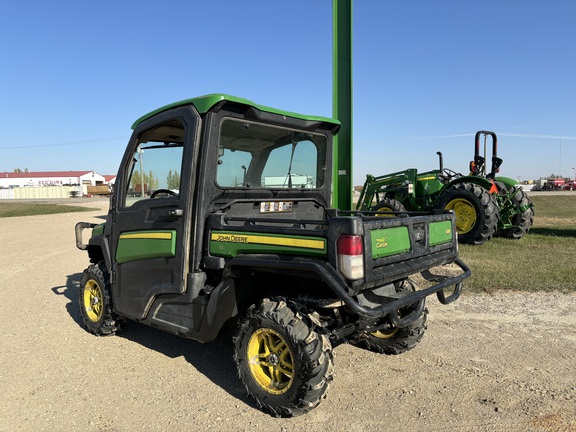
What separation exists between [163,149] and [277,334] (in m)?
1.98

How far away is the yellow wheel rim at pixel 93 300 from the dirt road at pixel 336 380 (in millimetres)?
224

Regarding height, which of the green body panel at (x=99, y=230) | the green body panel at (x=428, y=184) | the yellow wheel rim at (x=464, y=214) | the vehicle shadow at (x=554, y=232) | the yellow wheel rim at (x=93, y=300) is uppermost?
the green body panel at (x=428, y=184)

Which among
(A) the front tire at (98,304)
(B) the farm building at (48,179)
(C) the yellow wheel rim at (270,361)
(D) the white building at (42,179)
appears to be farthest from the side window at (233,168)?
(D) the white building at (42,179)

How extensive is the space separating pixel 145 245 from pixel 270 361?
60.3 inches

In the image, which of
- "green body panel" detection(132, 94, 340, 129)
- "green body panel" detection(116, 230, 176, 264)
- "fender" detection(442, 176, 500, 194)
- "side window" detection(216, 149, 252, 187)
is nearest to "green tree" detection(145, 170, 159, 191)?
"green body panel" detection(116, 230, 176, 264)

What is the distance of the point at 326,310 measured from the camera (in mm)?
3404

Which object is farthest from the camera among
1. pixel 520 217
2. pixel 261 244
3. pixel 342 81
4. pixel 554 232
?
pixel 554 232

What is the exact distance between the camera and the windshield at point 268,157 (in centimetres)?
359

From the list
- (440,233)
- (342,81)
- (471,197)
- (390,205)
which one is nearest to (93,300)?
(440,233)

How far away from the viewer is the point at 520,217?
34.4 ft

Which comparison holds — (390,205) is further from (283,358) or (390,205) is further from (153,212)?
(283,358)

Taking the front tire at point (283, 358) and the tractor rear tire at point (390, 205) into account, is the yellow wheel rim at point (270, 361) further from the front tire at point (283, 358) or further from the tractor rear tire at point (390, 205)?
the tractor rear tire at point (390, 205)

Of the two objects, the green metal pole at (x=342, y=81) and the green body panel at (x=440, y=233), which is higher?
the green metal pole at (x=342, y=81)

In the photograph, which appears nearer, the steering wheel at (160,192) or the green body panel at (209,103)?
the green body panel at (209,103)
